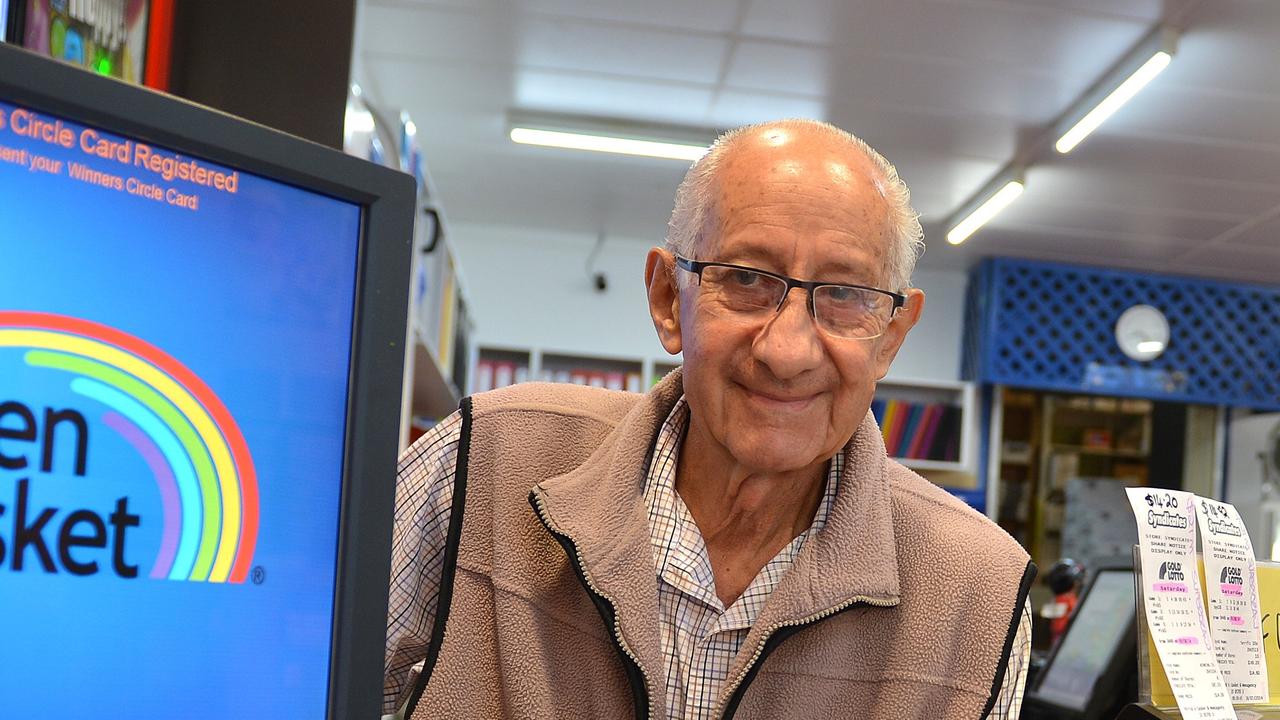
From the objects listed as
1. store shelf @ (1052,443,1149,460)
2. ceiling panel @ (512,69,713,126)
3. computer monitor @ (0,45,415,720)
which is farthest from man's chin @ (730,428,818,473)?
store shelf @ (1052,443,1149,460)

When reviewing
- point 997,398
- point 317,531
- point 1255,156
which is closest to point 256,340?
point 317,531

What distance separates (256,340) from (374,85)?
4.72 m

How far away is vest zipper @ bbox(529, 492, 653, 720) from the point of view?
1063 millimetres

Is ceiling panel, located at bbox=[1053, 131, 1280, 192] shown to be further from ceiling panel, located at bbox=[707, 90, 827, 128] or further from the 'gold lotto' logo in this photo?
the 'gold lotto' logo

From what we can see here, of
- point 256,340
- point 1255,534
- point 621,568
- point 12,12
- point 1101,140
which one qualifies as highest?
point 1101,140

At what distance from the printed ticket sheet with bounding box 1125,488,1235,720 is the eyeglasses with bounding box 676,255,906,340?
0.28 meters

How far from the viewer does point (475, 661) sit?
3.73 feet

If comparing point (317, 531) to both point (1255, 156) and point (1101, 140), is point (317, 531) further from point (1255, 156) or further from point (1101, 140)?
point (1255, 156)

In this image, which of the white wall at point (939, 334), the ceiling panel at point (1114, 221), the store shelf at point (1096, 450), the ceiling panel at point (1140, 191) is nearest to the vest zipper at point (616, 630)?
the ceiling panel at point (1140, 191)

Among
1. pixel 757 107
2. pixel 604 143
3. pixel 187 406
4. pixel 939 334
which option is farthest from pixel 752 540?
pixel 939 334

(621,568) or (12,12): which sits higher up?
(12,12)

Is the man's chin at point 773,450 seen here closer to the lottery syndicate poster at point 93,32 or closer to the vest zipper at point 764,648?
the vest zipper at point 764,648

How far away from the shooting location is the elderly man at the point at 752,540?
110 centimetres

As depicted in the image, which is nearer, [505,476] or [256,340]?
[256,340]
